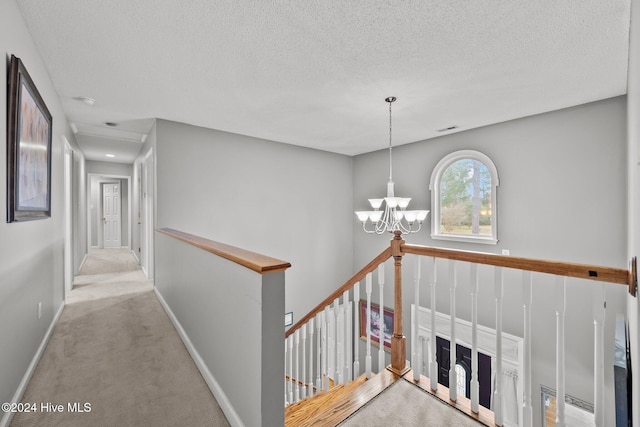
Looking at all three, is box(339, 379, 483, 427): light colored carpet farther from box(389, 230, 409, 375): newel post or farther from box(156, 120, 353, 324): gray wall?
box(156, 120, 353, 324): gray wall

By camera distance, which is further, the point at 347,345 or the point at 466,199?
the point at 466,199

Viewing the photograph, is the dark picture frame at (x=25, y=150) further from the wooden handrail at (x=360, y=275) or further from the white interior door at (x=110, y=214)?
the white interior door at (x=110, y=214)

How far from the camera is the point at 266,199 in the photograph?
4.79 meters

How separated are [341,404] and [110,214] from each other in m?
8.46

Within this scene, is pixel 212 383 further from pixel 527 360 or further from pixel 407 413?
pixel 527 360

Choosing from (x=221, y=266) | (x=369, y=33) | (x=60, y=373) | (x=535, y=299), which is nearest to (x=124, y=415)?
(x=60, y=373)

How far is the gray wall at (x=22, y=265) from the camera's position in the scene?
56.4 inches

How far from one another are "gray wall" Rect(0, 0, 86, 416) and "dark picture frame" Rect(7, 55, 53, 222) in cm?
5

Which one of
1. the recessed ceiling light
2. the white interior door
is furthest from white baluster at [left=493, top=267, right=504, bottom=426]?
the white interior door

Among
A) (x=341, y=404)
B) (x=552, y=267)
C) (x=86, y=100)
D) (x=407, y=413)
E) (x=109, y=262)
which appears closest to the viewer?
(x=552, y=267)

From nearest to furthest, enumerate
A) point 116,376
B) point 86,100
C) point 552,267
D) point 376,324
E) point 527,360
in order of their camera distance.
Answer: point 552,267 → point 527,360 → point 116,376 → point 86,100 → point 376,324

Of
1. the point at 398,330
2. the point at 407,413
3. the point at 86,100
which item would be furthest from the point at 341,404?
the point at 86,100

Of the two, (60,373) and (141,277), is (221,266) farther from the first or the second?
(141,277)

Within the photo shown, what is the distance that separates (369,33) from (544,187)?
294 cm
